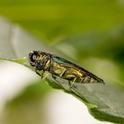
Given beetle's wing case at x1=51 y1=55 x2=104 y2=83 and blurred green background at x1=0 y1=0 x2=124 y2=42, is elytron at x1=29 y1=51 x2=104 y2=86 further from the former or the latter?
blurred green background at x1=0 y1=0 x2=124 y2=42

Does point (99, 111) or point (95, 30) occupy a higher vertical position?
point (95, 30)

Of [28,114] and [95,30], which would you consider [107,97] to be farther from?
[28,114]

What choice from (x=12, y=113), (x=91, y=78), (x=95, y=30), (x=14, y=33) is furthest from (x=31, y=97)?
(x=91, y=78)

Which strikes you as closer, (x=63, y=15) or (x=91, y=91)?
(x=91, y=91)

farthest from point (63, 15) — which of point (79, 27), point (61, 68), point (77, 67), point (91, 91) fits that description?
point (91, 91)

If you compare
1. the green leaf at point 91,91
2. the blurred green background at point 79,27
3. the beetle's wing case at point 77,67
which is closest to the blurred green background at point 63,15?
the blurred green background at point 79,27

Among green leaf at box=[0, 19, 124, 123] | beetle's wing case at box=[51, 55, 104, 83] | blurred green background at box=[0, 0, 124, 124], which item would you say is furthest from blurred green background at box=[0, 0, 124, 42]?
beetle's wing case at box=[51, 55, 104, 83]

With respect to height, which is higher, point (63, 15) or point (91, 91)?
point (63, 15)

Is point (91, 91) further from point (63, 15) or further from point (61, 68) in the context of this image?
point (63, 15)
